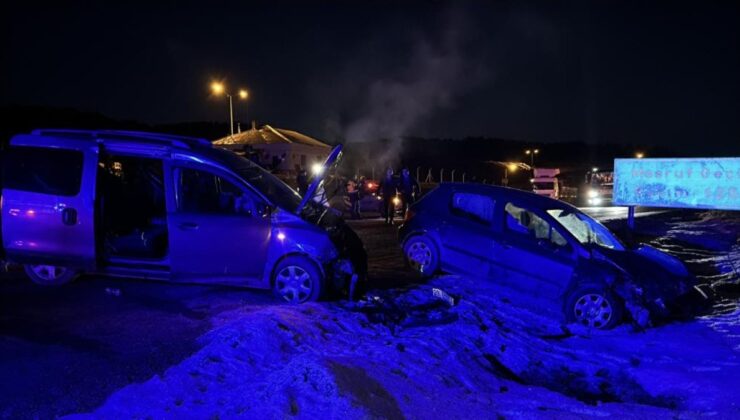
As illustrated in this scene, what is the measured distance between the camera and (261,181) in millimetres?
7016

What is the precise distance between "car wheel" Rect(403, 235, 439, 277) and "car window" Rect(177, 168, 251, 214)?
2872 millimetres

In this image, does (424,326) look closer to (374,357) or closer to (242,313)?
(374,357)

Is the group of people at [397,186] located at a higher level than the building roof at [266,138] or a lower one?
lower

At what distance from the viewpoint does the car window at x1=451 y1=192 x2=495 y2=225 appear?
305 inches

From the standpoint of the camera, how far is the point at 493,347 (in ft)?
18.5

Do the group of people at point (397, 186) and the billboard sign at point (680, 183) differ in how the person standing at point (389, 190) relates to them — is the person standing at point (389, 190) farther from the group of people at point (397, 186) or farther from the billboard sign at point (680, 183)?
the billboard sign at point (680, 183)

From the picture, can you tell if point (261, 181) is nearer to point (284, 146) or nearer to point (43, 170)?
point (43, 170)

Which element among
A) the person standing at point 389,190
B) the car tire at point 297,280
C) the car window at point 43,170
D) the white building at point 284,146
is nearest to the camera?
the car tire at point 297,280

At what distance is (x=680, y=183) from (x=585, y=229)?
7070 mm

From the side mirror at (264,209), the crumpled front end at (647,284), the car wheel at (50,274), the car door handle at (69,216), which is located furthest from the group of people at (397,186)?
the car door handle at (69,216)

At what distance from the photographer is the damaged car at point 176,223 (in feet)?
21.1

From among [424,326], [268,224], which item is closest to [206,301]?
[268,224]

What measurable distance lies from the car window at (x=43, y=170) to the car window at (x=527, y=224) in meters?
5.51

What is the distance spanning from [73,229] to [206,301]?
1789mm
